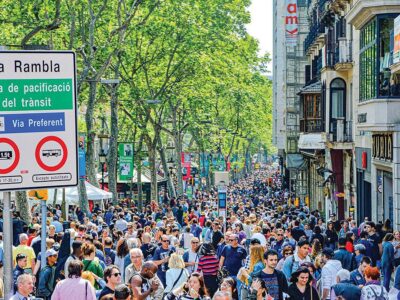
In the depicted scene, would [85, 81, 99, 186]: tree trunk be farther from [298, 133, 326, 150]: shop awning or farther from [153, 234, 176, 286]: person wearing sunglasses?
[153, 234, 176, 286]: person wearing sunglasses

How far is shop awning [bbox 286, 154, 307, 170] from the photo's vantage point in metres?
61.6

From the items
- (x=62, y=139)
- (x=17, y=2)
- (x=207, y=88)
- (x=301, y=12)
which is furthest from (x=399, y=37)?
(x=301, y=12)

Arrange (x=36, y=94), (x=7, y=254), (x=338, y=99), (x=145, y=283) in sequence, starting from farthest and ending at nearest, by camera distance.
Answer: (x=338, y=99) < (x=145, y=283) < (x=36, y=94) < (x=7, y=254)

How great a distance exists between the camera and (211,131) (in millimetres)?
62625

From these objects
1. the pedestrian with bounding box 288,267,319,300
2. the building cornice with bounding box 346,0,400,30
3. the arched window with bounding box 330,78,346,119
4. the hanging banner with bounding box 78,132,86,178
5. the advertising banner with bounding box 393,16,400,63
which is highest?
the building cornice with bounding box 346,0,400,30

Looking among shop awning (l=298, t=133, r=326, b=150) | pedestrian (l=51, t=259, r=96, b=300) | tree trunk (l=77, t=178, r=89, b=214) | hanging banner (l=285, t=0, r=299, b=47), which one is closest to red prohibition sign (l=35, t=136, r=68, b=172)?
pedestrian (l=51, t=259, r=96, b=300)

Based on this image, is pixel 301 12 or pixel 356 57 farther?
pixel 301 12

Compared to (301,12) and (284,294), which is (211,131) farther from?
(284,294)

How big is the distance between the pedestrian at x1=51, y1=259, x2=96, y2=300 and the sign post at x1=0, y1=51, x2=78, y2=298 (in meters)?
3.12

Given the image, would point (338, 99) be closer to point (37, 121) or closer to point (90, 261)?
point (90, 261)

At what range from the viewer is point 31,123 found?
21.1ft

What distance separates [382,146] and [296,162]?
3527 centimetres

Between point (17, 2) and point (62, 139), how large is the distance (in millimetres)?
21497

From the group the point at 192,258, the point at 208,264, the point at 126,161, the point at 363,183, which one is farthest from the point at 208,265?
the point at 126,161
